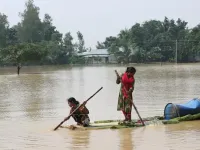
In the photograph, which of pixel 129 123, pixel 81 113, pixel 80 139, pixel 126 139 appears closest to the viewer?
pixel 126 139

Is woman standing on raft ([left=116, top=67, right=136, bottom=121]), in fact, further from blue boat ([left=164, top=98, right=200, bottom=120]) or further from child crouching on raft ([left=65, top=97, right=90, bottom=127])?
blue boat ([left=164, top=98, right=200, bottom=120])

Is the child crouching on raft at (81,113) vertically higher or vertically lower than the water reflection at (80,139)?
higher

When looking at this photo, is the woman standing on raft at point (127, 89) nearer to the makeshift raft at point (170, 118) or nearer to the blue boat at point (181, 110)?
the makeshift raft at point (170, 118)

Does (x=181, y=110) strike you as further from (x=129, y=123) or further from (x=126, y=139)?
(x=126, y=139)

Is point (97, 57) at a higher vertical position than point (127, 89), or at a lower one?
higher

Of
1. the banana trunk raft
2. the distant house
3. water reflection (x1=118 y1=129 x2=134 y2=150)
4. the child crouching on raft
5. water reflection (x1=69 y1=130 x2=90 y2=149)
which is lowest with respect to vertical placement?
water reflection (x1=69 y1=130 x2=90 y2=149)

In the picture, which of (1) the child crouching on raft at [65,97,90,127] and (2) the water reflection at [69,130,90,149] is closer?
(2) the water reflection at [69,130,90,149]

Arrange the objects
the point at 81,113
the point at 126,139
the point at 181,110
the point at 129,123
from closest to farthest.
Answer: the point at 126,139 < the point at 129,123 < the point at 81,113 < the point at 181,110

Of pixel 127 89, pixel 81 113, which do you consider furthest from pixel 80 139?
pixel 127 89

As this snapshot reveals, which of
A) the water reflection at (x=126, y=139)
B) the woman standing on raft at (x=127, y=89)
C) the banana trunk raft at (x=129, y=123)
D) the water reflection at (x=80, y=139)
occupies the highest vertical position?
the woman standing on raft at (x=127, y=89)

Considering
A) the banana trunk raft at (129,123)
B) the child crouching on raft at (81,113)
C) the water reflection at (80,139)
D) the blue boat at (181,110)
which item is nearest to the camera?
the water reflection at (80,139)

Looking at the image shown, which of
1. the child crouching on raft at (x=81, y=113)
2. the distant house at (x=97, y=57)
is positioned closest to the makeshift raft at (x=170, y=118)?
the child crouching on raft at (x=81, y=113)

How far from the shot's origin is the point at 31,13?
7969cm

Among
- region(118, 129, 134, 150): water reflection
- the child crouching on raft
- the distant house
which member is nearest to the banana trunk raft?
the child crouching on raft
